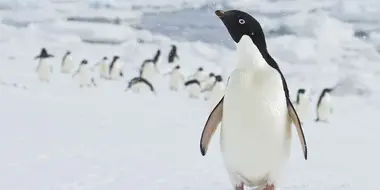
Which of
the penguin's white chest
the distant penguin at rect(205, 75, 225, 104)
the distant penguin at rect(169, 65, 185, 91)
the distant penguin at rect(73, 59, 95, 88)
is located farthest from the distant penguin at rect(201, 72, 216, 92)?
the distant penguin at rect(73, 59, 95, 88)

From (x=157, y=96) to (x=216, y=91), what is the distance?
0.40 metres

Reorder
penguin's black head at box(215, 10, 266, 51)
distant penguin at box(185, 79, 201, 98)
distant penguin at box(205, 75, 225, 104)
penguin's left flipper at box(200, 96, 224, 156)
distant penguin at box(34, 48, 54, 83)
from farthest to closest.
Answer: distant penguin at box(34, 48, 54, 83) < distant penguin at box(185, 79, 201, 98) < distant penguin at box(205, 75, 225, 104) < penguin's left flipper at box(200, 96, 224, 156) < penguin's black head at box(215, 10, 266, 51)

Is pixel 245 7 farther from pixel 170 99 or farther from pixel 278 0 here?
pixel 170 99

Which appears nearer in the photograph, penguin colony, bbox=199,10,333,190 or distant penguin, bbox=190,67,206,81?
penguin colony, bbox=199,10,333,190

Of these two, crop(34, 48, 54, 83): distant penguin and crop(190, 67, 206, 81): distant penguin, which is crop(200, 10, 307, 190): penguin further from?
crop(34, 48, 54, 83): distant penguin

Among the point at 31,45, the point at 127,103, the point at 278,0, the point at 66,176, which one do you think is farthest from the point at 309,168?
the point at 31,45

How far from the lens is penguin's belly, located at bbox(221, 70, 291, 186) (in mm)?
1195

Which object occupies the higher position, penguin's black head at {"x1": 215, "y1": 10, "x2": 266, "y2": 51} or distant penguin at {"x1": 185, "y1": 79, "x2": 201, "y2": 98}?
penguin's black head at {"x1": 215, "y1": 10, "x2": 266, "y2": 51}

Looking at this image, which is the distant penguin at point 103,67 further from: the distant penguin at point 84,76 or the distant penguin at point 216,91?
the distant penguin at point 216,91

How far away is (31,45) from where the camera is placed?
3381mm

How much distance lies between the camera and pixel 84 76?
10.4 ft

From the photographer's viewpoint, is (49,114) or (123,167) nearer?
(123,167)

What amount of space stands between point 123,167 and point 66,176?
17 centimetres

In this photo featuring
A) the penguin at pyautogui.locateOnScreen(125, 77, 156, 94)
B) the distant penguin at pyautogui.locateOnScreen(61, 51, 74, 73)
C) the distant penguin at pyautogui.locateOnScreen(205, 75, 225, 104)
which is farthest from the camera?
the distant penguin at pyautogui.locateOnScreen(61, 51, 74, 73)
